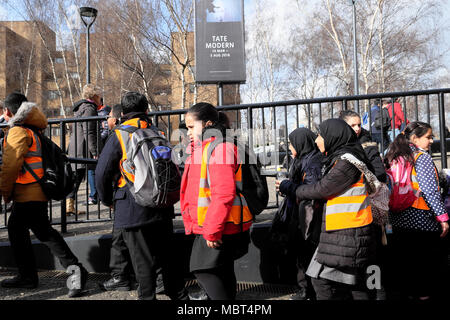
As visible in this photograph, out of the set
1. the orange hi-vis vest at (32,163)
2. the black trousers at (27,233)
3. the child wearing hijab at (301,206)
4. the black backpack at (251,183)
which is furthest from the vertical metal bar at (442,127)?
the orange hi-vis vest at (32,163)

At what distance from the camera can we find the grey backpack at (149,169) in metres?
2.97

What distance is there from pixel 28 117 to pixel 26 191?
697 mm

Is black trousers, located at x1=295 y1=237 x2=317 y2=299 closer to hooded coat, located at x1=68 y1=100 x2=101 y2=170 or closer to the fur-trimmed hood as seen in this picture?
the fur-trimmed hood

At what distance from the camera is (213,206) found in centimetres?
255

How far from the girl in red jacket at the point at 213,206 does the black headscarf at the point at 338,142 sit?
2.37 feet

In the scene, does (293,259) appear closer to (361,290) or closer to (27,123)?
(361,290)

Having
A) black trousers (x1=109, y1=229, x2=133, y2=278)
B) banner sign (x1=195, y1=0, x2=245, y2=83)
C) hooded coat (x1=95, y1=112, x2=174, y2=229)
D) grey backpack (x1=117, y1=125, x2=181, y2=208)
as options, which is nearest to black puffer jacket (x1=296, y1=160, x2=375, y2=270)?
grey backpack (x1=117, y1=125, x2=181, y2=208)

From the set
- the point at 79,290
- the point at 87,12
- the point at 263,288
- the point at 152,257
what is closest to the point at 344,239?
the point at 152,257

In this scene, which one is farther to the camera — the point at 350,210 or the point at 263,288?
the point at 263,288

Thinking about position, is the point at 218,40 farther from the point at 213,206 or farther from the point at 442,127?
the point at 213,206

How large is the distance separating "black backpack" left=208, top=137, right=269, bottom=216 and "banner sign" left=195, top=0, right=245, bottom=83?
4.19 m

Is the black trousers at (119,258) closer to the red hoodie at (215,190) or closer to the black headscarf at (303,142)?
the red hoodie at (215,190)
